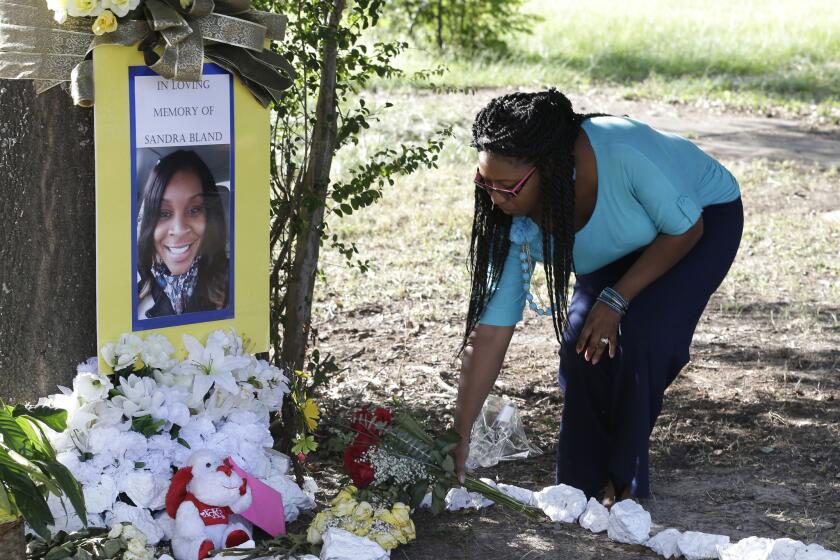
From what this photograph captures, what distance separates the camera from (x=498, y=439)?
4191mm

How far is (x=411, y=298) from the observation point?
604 cm

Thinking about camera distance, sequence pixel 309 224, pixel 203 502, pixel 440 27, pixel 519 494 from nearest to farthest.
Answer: pixel 203 502
pixel 519 494
pixel 309 224
pixel 440 27

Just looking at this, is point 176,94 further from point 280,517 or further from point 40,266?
point 280,517

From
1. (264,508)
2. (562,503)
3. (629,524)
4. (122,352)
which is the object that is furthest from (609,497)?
(122,352)

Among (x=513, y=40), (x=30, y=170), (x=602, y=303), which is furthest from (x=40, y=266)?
(x=513, y=40)

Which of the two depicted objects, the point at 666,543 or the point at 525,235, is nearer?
the point at 666,543

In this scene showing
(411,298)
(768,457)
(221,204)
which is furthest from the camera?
(411,298)

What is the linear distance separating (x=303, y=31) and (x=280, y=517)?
161cm

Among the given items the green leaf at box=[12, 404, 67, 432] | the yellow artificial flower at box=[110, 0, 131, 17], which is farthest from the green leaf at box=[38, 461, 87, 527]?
the yellow artificial flower at box=[110, 0, 131, 17]

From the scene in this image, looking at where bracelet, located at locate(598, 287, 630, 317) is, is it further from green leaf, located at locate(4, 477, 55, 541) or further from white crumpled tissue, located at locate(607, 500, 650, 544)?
green leaf, located at locate(4, 477, 55, 541)

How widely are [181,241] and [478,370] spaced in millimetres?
1047

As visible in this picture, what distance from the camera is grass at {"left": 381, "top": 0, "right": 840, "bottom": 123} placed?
1148 cm

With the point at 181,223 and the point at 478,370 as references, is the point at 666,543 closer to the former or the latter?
the point at 478,370

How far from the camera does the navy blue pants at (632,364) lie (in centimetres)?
356
